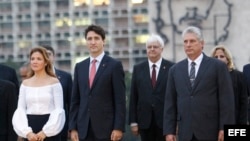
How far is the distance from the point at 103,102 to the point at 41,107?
0.68m

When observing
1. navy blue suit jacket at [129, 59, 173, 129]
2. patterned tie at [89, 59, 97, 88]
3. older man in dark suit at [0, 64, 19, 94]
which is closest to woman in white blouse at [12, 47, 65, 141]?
patterned tie at [89, 59, 97, 88]

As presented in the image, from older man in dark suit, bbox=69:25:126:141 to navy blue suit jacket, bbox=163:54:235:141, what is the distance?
793 mm

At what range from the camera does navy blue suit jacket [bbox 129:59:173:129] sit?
8609mm

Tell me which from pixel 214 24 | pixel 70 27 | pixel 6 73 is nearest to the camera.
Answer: pixel 6 73

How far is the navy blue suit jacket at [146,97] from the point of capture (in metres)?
8.61

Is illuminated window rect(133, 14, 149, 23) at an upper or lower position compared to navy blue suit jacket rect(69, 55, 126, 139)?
upper

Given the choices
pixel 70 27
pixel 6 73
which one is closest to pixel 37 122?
pixel 6 73

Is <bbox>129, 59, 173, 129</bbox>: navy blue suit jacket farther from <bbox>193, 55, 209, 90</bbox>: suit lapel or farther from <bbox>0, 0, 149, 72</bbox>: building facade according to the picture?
<bbox>0, 0, 149, 72</bbox>: building facade

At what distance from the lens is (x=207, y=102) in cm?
710

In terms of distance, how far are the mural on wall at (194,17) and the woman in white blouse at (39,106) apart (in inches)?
2077

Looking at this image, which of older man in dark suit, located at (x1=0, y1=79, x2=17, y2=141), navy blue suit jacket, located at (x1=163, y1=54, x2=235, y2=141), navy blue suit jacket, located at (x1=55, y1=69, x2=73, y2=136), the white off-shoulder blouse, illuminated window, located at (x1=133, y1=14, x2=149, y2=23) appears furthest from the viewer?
illuminated window, located at (x1=133, y1=14, x2=149, y2=23)

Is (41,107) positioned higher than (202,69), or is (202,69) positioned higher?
(202,69)

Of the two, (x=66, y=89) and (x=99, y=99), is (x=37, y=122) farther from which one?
(x=66, y=89)

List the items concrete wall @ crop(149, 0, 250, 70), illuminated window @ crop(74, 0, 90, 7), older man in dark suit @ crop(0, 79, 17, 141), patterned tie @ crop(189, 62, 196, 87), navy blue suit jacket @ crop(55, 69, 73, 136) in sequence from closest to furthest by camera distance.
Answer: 1. patterned tie @ crop(189, 62, 196, 87)
2. older man in dark suit @ crop(0, 79, 17, 141)
3. navy blue suit jacket @ crop(55, 69, 73, 136)
4. concrete wall @ crop(149, 0, 250, 70)
5. illuminated window @ crop(74, 0, 90, 7)
